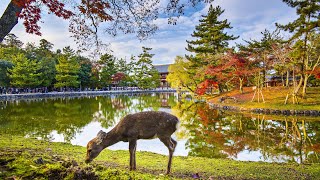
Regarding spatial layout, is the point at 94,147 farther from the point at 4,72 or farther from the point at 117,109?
the point at 4,72

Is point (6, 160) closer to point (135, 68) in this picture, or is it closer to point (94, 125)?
point (94, 125)

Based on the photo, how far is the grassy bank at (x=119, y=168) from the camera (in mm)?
2995

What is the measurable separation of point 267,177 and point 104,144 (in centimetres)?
365

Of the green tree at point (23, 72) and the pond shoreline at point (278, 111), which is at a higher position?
the green tree at point (23, 72)

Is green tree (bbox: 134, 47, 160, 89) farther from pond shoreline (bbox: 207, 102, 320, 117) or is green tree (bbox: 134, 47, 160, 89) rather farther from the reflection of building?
pond shoreline (bbox: 207, 102, 320, 117)

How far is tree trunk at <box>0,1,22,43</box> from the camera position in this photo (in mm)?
4525

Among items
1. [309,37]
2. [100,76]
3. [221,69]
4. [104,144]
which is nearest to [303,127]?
[309,37]

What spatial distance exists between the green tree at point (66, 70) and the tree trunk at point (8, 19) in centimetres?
4305

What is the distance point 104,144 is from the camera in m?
5.34

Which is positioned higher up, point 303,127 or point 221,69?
point 221,69

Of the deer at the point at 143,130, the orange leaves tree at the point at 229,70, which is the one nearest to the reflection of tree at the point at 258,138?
the deer at the point at 143,130

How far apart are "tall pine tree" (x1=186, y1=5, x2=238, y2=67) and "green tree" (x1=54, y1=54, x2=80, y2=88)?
70.5ft

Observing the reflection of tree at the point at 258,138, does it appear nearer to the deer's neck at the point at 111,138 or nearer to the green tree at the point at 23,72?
the deer's neck at the point at 111,138

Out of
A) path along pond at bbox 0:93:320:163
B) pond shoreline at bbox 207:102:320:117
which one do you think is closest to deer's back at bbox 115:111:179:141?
path along pond at bbox 0:93:320:163
